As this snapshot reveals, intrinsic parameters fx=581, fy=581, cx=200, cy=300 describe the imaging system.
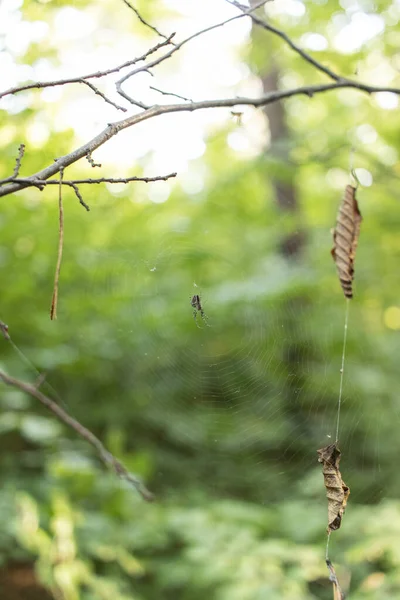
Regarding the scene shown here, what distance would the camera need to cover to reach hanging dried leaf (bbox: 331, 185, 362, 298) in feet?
Result: 3.99

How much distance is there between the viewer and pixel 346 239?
4.08 ft

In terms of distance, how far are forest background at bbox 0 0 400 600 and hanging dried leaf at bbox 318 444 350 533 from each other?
1.15 metres

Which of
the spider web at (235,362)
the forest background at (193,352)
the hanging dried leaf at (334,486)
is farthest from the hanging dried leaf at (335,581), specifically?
the spider web at (235,362)

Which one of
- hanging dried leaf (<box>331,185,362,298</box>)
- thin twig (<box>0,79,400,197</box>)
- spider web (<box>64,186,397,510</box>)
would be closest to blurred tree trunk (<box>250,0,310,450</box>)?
spider web (<box>64,186,397,510</box>)

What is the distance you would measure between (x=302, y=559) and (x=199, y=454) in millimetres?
2162

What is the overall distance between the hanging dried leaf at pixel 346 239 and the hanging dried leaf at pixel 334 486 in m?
0.39

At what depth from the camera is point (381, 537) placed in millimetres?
2123

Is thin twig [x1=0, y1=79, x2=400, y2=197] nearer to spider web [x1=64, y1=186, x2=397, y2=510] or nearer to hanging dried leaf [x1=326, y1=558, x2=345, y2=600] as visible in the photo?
hanging dried leaf [x1=326, y1=558, x2=345, y2=600]

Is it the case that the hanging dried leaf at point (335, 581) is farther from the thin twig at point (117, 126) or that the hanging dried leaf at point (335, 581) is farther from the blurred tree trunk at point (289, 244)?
the blurred tree trunk at point (289, 244)

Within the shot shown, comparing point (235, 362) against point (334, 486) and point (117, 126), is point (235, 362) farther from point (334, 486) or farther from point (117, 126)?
point (117, 126)

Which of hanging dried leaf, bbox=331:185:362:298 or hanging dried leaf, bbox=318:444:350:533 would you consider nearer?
hanging dried leaf, bbox=318:444:350:533

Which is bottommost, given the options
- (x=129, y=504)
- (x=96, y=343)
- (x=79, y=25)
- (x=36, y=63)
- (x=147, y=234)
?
(x=129, y=504)

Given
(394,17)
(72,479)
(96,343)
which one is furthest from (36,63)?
(72,479)

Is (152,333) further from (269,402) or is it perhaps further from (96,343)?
(269,402)
